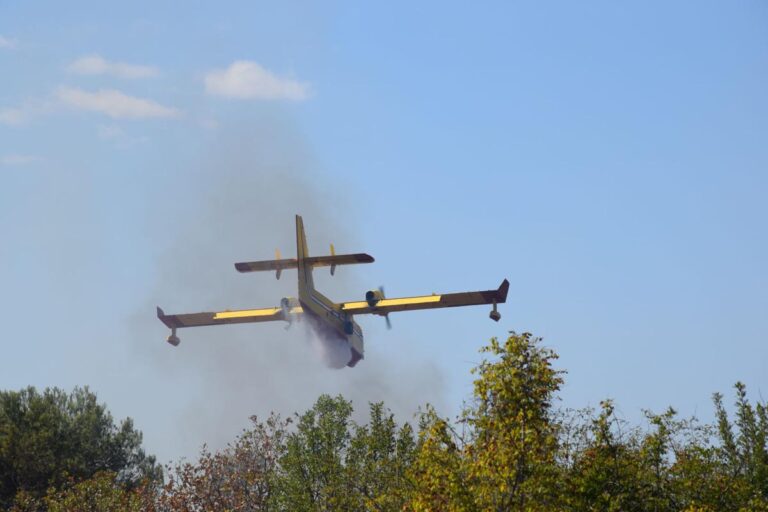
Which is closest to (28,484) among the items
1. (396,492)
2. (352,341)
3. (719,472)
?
(352,341)

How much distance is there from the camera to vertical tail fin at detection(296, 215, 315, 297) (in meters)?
56.1

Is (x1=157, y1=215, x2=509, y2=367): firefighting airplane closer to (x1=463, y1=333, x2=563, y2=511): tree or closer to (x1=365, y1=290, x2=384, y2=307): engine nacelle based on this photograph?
(x1=365, y1=290, x2=384, y2=307): engine nacelle

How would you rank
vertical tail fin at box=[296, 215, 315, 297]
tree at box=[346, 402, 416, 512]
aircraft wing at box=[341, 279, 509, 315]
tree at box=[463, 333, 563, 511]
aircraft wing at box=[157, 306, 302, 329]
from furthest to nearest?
aircraft wing at box=[157, 306, 302, 329] < aircraft wing at box=[341, 279, 509, 315] < vertical tail fin at box=[296, 215, 315, 297] < tree at box=[346, 402, 416, 512] < tree at box=[463, 333, 563, 511]

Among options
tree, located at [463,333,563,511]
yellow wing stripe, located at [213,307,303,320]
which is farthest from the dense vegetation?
yellow wing stripe, located at [213,307,303,320]

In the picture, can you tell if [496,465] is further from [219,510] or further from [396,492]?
[219,510]

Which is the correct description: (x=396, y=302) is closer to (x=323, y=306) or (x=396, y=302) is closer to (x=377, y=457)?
(x=323, y=306)

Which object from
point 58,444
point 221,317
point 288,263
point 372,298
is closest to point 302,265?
point 288,263

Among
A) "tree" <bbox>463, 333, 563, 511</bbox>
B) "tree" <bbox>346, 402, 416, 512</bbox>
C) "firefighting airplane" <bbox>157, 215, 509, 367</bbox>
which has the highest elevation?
"firefighting airplane" <bbox>157, 215, 509, 367</bbox>

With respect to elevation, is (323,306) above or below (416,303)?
below

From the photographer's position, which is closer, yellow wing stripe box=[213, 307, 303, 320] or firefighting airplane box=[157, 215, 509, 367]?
firefighting airplane box=[157, 215, 509, 367]

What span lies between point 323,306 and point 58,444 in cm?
2749

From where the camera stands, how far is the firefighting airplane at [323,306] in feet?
186

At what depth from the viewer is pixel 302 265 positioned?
57.2 m

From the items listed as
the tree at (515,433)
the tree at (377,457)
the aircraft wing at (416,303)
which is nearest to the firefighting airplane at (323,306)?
the aircraft wing at (416,303)
